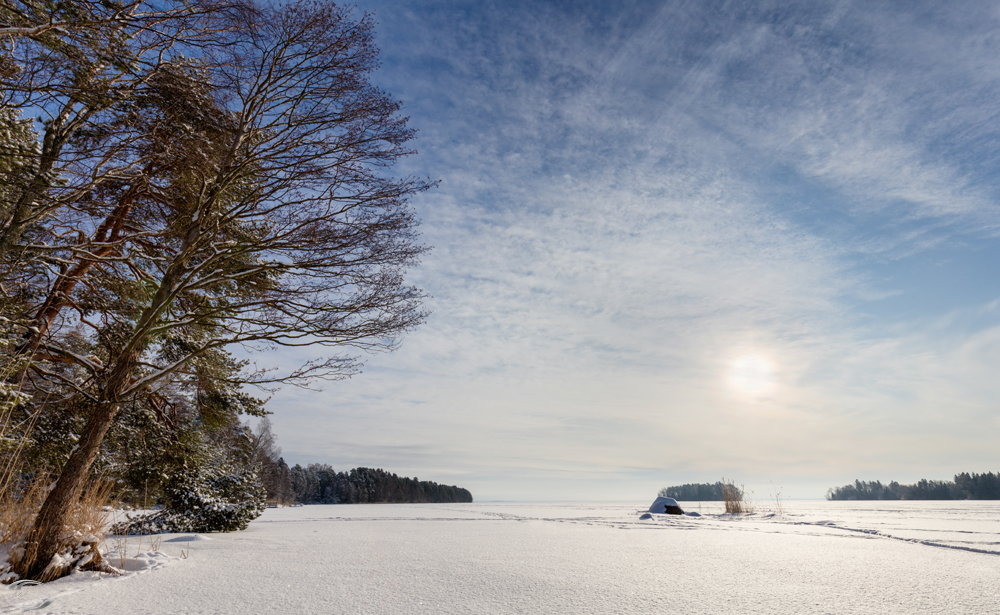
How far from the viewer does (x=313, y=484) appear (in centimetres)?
5741

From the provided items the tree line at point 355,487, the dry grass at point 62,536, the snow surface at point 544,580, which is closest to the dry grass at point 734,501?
the snow surface at point 544,580

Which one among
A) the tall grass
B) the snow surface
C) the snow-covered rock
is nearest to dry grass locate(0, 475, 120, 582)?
the tall grass

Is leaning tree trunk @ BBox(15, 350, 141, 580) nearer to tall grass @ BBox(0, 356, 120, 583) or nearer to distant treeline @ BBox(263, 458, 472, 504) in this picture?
tall grass @ BBox(0, 356, 120, 583)

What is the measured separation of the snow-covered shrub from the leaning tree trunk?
3.62 m

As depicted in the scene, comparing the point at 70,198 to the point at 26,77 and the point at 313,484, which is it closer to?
the point at 26,77

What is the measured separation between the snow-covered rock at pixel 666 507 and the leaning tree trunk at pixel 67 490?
595 inches

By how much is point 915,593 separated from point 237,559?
6.30 metres

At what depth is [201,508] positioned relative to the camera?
855cm

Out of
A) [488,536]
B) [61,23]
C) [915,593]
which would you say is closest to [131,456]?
[488,536]

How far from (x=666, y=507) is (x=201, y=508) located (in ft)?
44.1

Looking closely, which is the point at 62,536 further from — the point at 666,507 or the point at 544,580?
the point at 666,507

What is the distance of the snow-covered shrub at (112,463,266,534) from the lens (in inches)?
333

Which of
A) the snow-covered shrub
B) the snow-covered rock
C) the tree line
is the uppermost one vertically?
the snow-covered shrub

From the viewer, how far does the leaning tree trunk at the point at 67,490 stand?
4359mm
